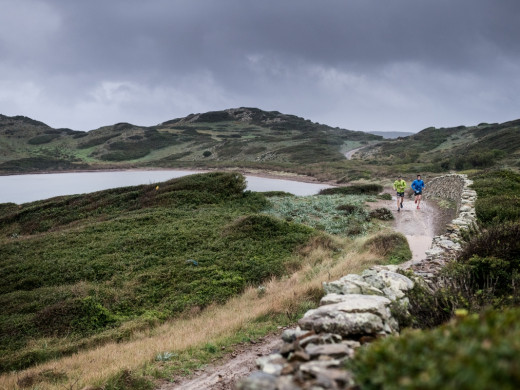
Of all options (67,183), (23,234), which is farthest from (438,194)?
(67,183)

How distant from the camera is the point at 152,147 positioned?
105m

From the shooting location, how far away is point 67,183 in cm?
5216

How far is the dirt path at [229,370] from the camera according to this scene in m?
6.34

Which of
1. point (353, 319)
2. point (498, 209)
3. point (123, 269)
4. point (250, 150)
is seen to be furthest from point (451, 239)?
point (250, 150)

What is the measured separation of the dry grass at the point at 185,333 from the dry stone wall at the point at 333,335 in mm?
2736

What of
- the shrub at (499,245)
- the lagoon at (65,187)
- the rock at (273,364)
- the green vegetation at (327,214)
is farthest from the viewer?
the lagoon at (65,187)

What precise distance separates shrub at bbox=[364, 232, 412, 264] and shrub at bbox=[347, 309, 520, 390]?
10.5 metres

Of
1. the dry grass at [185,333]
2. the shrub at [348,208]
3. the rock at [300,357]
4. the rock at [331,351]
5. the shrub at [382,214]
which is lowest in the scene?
the dry grass at [185,333]

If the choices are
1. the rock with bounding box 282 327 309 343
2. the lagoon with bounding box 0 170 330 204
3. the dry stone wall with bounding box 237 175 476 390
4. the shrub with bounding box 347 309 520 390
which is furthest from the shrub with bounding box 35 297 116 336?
the lagoon with bounding box 0 170 330 204

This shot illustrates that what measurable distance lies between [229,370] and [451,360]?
571 centimetres

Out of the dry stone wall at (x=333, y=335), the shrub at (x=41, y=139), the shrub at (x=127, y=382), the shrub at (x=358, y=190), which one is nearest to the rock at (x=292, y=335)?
the dry stone wall at (x=333, y=335)

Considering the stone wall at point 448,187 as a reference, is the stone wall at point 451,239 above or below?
below

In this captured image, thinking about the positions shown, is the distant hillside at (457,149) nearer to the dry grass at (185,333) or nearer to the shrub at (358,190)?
the shrub at (358,190)

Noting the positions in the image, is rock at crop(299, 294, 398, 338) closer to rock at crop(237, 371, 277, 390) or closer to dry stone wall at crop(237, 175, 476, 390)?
dry stone wall at crop(237, 175, 476, 390)
